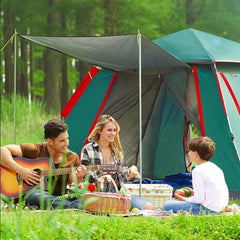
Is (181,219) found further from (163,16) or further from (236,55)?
(163,16)

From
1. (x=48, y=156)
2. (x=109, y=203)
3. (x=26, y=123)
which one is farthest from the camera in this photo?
(x=26, y=123)

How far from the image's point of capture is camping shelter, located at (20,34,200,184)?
5.84m

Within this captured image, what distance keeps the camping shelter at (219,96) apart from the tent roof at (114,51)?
243 millimetres

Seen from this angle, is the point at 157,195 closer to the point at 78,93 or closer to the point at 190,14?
the point at 78,93

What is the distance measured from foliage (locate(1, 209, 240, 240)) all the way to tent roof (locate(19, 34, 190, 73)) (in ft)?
6.33

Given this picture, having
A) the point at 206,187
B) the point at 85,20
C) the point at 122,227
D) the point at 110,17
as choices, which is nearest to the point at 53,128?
the point at 122,227

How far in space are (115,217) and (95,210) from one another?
38 cm

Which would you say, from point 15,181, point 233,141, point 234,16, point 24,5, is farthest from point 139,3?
point 15,181

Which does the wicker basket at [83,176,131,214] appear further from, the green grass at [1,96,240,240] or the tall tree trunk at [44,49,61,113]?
the tall tree trunk at [44,49,61,113]

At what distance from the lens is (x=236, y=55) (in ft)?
21.6

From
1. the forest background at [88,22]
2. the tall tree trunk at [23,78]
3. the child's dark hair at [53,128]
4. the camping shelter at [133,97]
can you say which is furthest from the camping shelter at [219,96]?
the tall tree trunk at [23,78]

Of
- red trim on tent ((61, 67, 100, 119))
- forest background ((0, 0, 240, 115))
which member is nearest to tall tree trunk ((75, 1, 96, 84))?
forest background ((0, 0, 240, 115))

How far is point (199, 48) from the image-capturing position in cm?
655

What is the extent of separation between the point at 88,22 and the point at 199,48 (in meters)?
7.78
